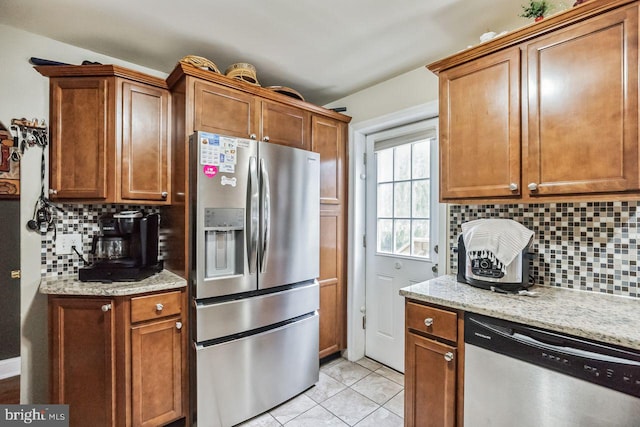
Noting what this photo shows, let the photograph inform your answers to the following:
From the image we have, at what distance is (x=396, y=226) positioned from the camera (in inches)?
99.6

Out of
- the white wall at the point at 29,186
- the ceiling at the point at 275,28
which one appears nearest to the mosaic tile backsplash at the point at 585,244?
the ceiling at the point at 275,28

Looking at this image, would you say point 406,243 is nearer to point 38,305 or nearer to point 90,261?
point 90,261

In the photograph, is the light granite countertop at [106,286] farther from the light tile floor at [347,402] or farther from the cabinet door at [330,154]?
the cabinet door at [330,154]

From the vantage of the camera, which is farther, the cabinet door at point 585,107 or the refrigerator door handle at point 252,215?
the refrigerator door handle at point 252,215

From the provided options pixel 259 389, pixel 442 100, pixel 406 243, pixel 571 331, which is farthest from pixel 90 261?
pixel 571 331

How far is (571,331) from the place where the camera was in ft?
3.57

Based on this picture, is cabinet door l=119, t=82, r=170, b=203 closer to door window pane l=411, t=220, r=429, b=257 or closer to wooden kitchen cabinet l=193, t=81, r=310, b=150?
wooden kitchen cabinet l=193, t=81, r=310, b=150

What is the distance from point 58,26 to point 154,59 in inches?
20.6

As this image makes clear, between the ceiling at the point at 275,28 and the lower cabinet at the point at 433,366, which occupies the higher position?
the ceiling at the point at 275,28

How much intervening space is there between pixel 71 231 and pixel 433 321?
2275mm

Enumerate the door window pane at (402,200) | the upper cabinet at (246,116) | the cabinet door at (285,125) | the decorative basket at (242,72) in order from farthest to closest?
the door window pane at (402,200) < the cabinet door at (285,125) < the decorative basket at (242,72) < the upper cabinet at (246,116)

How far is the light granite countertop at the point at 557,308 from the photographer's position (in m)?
1.06

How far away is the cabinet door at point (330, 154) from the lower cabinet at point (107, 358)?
4.77 ft

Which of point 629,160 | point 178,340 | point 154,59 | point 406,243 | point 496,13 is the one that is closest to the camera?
point 629,160
